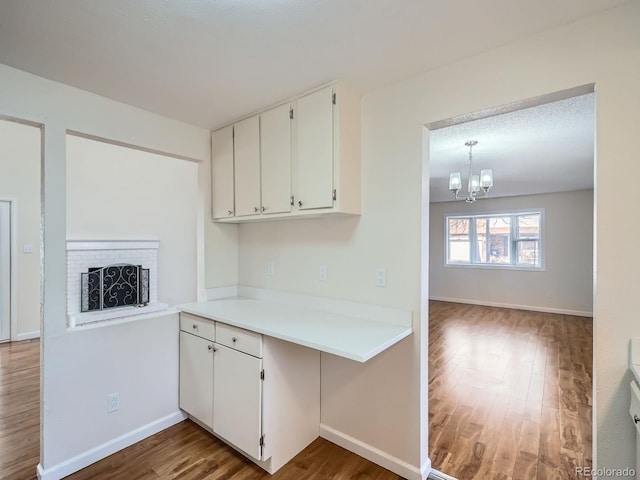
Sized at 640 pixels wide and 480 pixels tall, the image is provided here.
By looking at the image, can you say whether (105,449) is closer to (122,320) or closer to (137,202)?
(122,320)

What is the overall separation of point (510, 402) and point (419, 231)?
204cm

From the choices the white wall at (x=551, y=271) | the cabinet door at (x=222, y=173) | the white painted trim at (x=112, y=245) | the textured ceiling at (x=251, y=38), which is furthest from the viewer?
the white wall at (x=551, y=271)

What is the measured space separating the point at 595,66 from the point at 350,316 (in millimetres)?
1804

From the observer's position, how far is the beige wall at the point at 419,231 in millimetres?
1310

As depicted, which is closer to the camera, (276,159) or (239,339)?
(239,339)

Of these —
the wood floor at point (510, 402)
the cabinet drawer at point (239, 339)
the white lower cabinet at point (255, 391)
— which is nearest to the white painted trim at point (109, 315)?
the white lower cabinet at point (255, 391)

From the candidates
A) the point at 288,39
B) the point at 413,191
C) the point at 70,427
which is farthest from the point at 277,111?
the point at 70,427

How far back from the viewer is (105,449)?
2062mm

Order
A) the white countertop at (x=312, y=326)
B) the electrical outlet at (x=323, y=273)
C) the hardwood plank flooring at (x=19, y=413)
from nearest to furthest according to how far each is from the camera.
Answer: the white countertop at (x=312, y=326) → the hardwood plank flooring at (x=19, y=413) → the electrical outlet at (x=323, y=273)

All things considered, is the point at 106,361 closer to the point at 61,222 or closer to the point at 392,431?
the point at 61,222

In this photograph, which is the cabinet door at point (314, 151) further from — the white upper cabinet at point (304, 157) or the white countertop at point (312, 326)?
the white countertop at point (312, 326)

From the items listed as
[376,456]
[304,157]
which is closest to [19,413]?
[376,456]

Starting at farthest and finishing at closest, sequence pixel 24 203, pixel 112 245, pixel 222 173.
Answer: pixel 24 203 → pixel 112 245 → pixel 222 173

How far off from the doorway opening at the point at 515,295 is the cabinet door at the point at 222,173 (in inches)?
64.3
